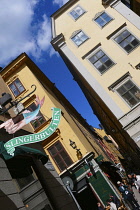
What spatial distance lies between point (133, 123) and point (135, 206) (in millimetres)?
5235

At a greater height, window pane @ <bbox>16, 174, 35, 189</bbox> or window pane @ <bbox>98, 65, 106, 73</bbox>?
window pane @ <bbox>98, 65, 106, 73</bbox>

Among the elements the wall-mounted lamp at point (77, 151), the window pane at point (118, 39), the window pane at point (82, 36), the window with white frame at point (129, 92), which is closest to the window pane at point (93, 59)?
the window pane at point (82, 36)

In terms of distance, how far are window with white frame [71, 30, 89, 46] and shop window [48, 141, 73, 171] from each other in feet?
29.1

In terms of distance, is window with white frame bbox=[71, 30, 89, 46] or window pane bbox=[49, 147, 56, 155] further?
window with white frame bbox=[71, 30, 89, 46]

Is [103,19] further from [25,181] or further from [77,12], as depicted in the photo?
[25,181]

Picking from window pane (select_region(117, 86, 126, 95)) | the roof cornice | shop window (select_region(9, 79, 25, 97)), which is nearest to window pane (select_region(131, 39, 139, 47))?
window pane (select_region(117, 86, 126, 95))

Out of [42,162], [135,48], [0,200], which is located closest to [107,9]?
[135,48]

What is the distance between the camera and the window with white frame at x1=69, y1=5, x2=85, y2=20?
1783cm

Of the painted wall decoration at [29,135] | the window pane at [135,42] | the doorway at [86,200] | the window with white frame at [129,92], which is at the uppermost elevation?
the window pane at [135,42]

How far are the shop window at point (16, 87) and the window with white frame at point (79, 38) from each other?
6.33 meters

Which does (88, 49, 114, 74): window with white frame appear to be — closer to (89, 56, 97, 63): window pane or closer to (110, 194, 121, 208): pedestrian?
(89, 56, 97, 63): window pane

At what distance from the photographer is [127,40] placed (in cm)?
1543

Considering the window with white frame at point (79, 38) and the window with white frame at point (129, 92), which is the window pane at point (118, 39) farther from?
the window with white frame at point (129, 92)

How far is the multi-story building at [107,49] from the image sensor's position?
14.0m
